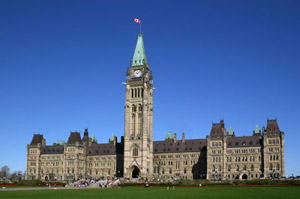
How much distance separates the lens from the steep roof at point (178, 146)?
150875mm

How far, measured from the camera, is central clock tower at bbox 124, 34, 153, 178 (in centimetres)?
14200

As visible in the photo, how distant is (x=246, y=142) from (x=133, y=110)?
133 ft

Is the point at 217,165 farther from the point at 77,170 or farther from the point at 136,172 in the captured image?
the point at 77,170

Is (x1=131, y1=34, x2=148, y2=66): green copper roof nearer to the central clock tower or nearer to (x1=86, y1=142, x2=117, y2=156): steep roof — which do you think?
the central clock tower

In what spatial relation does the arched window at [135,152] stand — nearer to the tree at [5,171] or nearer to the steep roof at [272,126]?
the steep roof at [272,126]

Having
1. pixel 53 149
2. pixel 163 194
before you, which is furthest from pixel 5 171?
pixel 163 194

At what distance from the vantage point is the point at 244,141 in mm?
135375

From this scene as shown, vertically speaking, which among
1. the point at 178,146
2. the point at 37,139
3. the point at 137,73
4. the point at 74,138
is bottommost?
the point at 178,146

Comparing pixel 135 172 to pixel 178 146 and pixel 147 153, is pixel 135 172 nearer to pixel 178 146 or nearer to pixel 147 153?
pixel 147 153

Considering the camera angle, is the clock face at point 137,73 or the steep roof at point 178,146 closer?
the steep roof at point 178,146

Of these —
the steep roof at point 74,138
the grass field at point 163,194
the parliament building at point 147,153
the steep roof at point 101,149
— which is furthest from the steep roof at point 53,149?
the grass field at point 163,194

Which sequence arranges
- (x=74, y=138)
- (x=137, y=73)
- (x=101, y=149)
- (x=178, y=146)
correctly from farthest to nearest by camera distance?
1. (x=101, y=149)
2. (x=74, y=138)
3. (x=178, y=146)
4. (x=137, y=73)

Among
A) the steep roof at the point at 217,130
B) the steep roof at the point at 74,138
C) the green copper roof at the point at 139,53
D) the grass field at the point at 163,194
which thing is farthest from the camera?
the steep roof at the point at 74,138

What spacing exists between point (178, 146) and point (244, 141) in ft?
93.2
